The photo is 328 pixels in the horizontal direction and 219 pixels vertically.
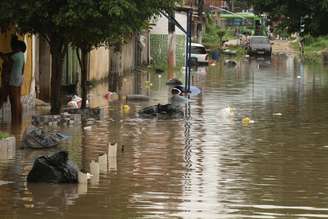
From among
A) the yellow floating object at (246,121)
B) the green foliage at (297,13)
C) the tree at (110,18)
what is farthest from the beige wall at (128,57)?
the tree at (110,18)

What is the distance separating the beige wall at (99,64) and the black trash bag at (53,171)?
2257 cm

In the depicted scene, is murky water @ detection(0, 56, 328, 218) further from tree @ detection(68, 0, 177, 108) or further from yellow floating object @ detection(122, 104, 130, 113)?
tree @ detection(68, 0, 177, 108)

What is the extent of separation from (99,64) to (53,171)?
24.9 m

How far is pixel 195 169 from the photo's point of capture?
511 inches

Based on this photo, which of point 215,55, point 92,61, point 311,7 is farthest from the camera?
point 215,55

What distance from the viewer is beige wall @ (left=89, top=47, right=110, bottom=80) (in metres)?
34.3

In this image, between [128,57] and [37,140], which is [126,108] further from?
[128,57]

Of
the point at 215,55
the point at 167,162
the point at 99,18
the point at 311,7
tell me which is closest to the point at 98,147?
the point at 167,162

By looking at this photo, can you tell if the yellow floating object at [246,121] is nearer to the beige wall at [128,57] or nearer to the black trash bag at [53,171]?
the black trash bag at [53,171]

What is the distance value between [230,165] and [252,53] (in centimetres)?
5693

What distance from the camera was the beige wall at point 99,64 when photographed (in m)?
34.3

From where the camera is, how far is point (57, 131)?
17.6 m

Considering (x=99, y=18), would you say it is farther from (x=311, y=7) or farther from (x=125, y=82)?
(x=125, y=82)

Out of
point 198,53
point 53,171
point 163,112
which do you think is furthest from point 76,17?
point 198,53
